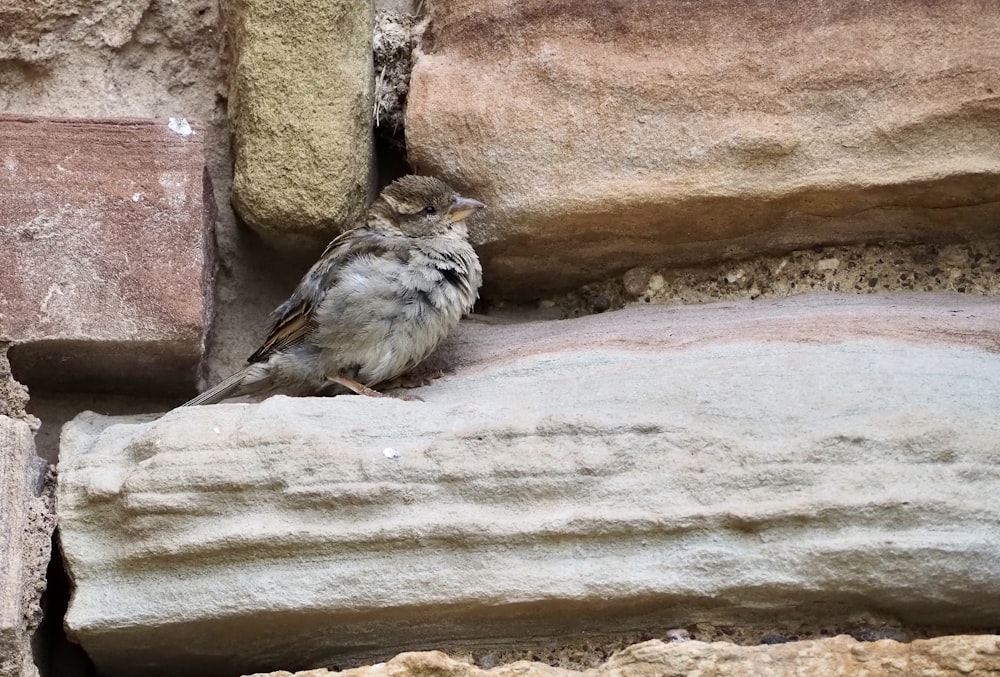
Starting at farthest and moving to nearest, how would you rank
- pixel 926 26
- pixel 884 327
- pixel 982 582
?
pixel 926 26 < pixel 884 327 < pixel 982 582

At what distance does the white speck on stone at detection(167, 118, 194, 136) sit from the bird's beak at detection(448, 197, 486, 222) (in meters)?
0.54

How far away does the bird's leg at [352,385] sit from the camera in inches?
112

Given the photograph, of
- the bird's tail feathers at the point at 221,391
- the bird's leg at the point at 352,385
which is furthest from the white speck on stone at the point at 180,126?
the bird's leg at the point at 352,385

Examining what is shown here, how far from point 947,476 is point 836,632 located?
29 cm

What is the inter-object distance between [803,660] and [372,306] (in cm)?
127

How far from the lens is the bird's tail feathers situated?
2666 mm

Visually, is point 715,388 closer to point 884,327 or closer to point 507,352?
point 884,327

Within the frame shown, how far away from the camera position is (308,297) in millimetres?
2832

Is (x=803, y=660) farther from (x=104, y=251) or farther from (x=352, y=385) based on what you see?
(x=104, y=251)

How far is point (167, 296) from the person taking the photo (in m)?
2.54

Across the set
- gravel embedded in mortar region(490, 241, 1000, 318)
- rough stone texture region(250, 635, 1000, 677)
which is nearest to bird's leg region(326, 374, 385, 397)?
gravel embedded in mortar region(490, 241, 1000, 318)

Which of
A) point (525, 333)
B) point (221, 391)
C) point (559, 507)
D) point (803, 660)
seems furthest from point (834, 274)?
point (221, 391)

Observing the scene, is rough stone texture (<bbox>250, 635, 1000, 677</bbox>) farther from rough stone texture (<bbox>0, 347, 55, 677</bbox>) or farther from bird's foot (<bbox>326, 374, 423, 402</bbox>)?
bird's foot (<bbox>326, 374, 423, 402</bbox>)

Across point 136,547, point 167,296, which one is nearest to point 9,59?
point 167,296
